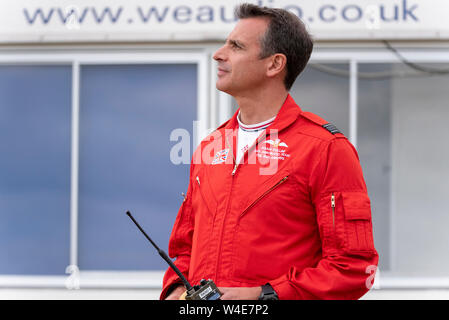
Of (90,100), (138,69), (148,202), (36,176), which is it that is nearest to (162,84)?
(138,69)

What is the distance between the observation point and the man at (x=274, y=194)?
192cm

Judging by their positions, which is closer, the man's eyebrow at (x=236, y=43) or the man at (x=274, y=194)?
the man at (x=274, y=194)

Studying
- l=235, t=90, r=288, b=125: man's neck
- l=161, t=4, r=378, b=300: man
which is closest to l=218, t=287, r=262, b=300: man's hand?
l=161, t=4, r=378, b=300: man

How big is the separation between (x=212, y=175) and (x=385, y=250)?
3559 millimetres

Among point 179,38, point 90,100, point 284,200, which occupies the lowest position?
point 284,200

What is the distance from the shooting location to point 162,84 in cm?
522

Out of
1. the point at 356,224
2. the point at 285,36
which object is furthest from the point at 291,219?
the point at 285,36

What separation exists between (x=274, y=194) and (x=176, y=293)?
0.53 metres

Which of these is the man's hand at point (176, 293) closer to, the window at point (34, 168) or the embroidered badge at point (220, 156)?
the embroidered badge at point (220, 156)

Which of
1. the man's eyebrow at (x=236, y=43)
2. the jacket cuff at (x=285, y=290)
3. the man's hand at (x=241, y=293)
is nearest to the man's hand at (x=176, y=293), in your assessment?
the man's hand at (x=241, y=293)

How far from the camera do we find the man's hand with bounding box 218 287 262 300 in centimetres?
192

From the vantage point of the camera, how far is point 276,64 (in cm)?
222

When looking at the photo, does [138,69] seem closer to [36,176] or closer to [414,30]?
[36,176]

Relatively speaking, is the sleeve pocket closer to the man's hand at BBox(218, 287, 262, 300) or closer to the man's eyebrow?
the man's hand at BBox(218, 287, 262, 300)
